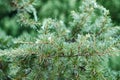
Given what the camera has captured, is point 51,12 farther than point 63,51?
Yes

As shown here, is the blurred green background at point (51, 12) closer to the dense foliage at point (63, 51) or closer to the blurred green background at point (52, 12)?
the blurred green background at point (52, 12)

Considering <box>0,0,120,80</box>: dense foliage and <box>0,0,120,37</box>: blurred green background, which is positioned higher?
<box>0,0,120,37</box>: blurred green background

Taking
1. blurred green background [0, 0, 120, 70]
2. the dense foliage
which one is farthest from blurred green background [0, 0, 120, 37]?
the dense foliage

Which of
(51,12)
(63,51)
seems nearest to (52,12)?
(51,12)

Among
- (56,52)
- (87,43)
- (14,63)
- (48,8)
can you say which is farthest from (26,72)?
(48,8)

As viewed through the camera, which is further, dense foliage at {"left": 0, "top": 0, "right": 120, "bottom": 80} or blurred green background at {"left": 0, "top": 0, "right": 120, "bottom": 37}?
blurred green background at {"left": 0, "top": 0, "right": 120, "bottom": 37}

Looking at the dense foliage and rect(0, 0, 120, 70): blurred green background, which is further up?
rect(0, 0, 120, 70): blurred green background

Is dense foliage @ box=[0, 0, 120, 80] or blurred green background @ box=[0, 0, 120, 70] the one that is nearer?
dense foliage @ box=[0, 0, 120, 80]

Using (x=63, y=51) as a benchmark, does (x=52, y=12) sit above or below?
above

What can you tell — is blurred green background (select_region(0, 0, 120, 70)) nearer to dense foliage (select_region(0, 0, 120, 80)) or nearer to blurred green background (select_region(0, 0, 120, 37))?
blurred green background (select_region(0, 0, 120, 37))

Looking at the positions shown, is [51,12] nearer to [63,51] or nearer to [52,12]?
[52,12]

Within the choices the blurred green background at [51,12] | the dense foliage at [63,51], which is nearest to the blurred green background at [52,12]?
the blurred green background at [51,12]
